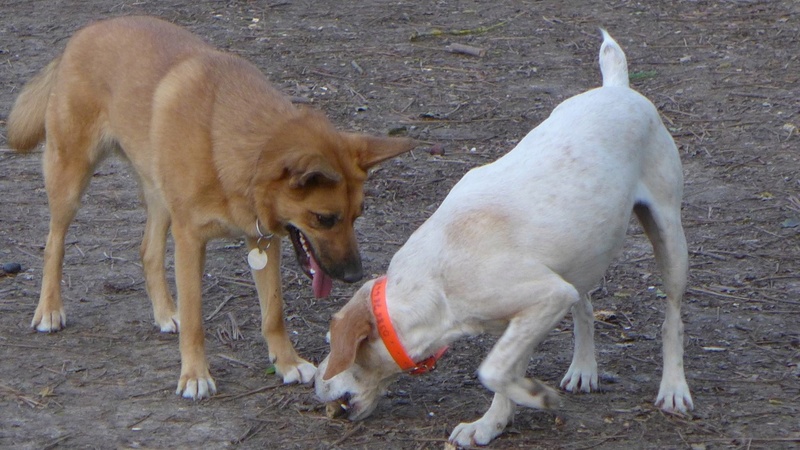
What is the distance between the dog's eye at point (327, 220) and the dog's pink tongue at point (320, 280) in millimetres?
186

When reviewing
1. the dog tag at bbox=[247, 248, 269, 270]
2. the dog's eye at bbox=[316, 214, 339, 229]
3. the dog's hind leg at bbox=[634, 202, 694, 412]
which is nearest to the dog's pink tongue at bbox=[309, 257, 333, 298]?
the dog's eye at bbox=[316, 214, 339, 229]

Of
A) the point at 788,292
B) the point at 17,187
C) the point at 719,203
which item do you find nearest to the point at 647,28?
the point at 719,203

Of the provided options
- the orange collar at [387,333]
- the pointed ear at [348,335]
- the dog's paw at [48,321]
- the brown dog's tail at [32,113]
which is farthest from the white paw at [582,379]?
the brown dog's tail at [32,113]

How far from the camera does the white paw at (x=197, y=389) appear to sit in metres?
4.70

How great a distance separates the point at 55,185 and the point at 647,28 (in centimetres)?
663

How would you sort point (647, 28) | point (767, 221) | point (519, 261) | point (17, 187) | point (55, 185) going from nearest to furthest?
point (519, 261), point (55, 185), point (767, 221), point (17, 187), point (647, 28)

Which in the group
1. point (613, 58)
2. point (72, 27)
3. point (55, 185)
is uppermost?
point (613, 58)

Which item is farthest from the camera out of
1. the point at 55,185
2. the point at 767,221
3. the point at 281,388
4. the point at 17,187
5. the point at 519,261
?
the point at 17,187

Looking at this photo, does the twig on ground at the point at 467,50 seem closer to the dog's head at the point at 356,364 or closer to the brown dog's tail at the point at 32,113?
the brown dog's tail at the point at 32,113

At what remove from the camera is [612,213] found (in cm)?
424

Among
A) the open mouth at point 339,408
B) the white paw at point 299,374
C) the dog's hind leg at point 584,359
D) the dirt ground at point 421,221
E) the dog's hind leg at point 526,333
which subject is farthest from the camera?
the white paw at point 299,374

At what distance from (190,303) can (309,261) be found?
24.7 inches

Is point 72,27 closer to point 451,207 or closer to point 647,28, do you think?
point 647,28

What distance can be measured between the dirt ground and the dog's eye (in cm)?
81
